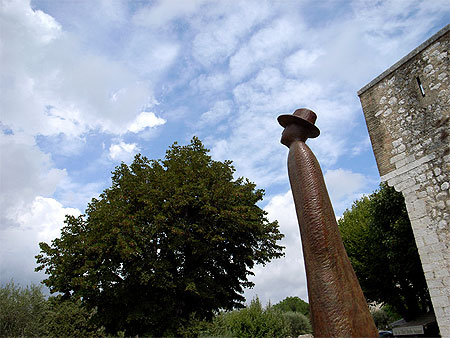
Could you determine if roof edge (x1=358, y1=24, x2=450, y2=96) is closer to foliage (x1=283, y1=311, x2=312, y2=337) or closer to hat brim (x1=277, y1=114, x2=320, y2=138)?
hat brim (x1=277, y1=114, x2=320, y2=138)

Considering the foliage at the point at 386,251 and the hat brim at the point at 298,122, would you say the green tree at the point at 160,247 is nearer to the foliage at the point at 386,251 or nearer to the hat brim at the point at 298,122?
the foliage at the point at 386,251

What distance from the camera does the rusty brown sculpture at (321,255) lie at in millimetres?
3051

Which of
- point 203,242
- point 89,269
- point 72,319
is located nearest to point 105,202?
point 89,269

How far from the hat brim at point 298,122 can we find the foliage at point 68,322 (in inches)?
834

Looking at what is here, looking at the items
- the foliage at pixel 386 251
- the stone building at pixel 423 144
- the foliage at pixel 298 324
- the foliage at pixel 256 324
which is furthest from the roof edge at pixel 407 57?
the foliage at pixel 298 324

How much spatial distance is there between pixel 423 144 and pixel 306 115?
8521mm

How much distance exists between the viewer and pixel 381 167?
38.9ft

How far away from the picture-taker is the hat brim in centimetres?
407

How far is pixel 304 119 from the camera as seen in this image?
13.3 feet

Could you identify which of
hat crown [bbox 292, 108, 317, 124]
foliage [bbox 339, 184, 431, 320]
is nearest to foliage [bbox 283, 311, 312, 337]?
foliage [bbox 339, 184, 431, 320]

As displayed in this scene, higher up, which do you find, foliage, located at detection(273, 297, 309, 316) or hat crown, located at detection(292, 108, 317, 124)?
hat crown, located at detection(292, 108, 317, 124)

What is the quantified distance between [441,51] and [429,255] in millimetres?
6691

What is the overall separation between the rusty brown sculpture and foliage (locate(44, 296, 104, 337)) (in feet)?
69.7

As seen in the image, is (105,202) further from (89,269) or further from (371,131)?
(371,131)
